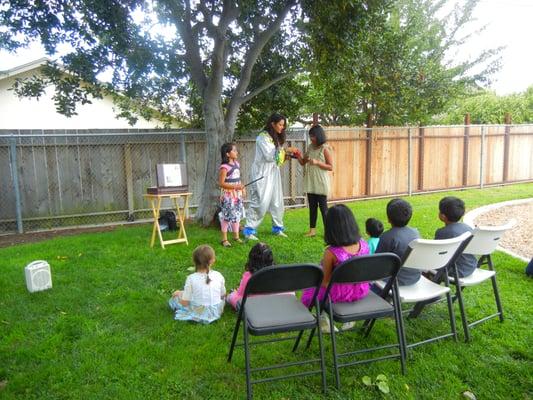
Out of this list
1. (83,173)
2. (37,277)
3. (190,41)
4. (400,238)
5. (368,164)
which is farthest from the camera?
(368,164)

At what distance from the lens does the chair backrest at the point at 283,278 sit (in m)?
2.23

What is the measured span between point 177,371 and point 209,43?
716 centimetres

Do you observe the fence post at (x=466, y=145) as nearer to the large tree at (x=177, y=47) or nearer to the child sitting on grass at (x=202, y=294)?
the large tree at (x=177, y=47)

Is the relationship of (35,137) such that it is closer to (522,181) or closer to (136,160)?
(136,160)

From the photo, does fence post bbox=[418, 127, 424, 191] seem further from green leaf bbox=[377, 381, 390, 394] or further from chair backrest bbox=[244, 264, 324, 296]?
chair backrest bbox=[244, 264, 324, 296]

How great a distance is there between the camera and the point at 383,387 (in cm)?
246

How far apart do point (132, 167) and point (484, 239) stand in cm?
673

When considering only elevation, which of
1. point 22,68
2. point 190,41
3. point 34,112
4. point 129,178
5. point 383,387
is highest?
point 22,68

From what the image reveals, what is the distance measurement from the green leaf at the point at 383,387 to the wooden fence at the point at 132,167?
6.52 m

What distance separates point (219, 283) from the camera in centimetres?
349

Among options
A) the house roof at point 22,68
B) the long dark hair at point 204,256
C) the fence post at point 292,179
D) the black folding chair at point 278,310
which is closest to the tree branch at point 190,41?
the fence post at point 292,179

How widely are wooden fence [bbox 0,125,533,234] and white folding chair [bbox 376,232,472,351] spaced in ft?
20.1

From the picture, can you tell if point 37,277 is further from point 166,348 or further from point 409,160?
point 409,160

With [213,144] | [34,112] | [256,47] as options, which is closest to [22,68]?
[34,112]
